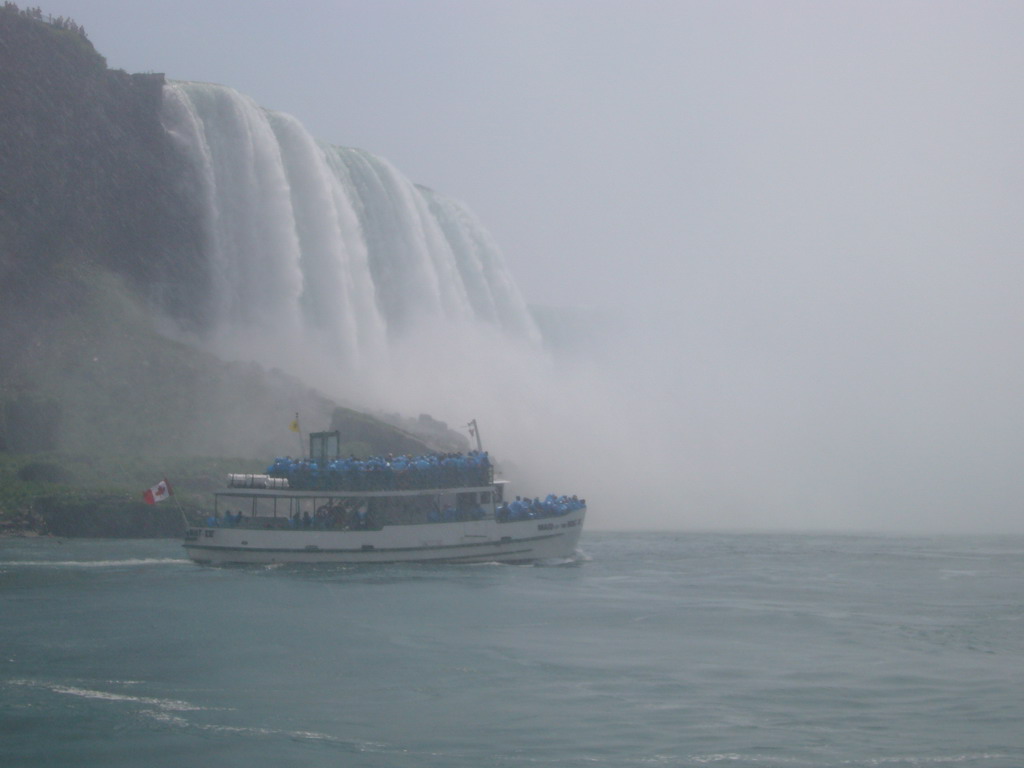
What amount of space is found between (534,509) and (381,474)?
18.4 feet

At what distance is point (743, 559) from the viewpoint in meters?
41.7

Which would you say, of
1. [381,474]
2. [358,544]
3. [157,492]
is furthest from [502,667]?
[157,492]

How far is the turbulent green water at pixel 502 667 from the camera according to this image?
52.1 feet

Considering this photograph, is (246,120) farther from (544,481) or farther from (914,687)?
(914,687)

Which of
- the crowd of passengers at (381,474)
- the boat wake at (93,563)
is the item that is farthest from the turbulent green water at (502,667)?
the crowd of passengers at (381,474)

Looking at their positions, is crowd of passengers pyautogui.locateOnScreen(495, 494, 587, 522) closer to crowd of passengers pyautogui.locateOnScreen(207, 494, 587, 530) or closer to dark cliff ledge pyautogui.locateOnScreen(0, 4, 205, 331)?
crowd of passengers pyautogui.locateOnScreen(207, 494, 587, 530)

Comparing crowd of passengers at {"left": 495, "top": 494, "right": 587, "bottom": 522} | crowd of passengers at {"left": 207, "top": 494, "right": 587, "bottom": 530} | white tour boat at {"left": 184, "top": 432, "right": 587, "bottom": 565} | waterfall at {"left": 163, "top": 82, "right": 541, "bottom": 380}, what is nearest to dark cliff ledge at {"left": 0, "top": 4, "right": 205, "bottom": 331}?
waterfall at {"left": 163, "top": 82, "right": 541, "bottom": 380}

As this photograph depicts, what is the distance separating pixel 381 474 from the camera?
122 feet

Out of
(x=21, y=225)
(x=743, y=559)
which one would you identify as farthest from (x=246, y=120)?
(x=743, y=559)

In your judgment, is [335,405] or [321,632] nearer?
[321,632]

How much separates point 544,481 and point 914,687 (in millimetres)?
47154

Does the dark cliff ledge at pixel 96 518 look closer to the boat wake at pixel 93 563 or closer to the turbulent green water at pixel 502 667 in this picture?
the boat wake at pixel 93 563

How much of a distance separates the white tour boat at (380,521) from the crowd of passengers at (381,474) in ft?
0.11

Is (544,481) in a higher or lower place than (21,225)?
lower
